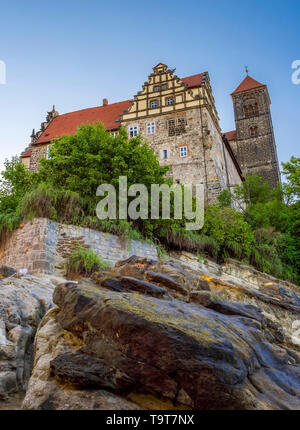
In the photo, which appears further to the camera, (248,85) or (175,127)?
(248,85)

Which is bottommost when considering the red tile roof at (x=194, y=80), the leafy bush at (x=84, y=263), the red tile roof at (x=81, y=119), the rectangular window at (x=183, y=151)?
the leafy bush at (x=84, y=263)

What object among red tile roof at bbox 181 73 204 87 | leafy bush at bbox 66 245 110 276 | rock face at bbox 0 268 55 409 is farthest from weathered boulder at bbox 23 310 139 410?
red tile roof at bbox 181 73 204 87

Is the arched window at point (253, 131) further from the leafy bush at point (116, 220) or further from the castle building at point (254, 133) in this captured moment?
the leafy bush at point (116, 220)

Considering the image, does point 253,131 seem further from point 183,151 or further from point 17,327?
point 17,327

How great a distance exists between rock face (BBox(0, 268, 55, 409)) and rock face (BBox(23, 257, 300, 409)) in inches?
13.2

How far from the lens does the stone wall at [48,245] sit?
35.1 ft

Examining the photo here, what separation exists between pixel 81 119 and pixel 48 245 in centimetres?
Answer: 2373

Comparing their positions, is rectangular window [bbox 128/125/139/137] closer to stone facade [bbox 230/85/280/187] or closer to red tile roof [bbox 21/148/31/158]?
red tile roof [bbox 21/148/31/158]

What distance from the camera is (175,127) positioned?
2716 centimetres

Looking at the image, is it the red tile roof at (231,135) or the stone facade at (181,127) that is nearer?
the stone facade at (181,127)

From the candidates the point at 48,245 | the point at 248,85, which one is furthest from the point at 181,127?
the point at 248,85

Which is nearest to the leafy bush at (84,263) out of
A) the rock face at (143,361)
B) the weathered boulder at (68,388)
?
the rock face at (143,361)

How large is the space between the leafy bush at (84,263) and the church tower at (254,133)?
131 ft
